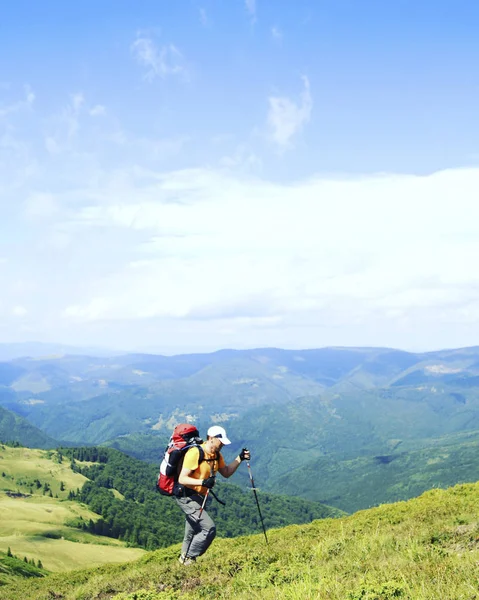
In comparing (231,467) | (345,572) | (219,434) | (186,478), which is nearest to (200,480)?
(186,478)

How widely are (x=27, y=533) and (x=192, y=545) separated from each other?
Answer: 410 ft

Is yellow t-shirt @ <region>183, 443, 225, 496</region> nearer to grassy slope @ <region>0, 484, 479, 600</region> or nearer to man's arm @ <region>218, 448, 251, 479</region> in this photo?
man's arm @ <region>218, 448, 251, 479</region>

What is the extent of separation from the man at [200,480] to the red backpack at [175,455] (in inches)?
8.3

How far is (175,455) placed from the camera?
1339cm

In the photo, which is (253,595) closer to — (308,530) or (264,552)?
(264,552)

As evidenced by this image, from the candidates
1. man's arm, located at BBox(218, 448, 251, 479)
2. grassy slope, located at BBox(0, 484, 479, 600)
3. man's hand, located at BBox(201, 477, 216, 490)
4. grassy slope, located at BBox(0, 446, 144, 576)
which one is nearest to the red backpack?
man's hand, located at BBox(201, 477, 216, 490)

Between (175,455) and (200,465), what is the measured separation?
746 millimetres

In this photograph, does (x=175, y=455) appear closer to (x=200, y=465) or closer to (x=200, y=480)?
(x=200, y=465)

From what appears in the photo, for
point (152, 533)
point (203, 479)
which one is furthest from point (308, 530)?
point (152, 533)

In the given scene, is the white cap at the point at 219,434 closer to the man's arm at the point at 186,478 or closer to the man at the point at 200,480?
the man at the point at 200,480

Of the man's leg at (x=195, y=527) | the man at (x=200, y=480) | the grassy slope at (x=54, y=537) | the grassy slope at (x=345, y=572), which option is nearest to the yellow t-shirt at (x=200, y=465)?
the man at (x=200, y=480)

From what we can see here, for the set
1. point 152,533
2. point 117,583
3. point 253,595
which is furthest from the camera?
point 152,533

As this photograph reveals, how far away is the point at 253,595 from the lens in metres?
10.1

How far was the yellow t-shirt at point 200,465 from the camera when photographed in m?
13.2
